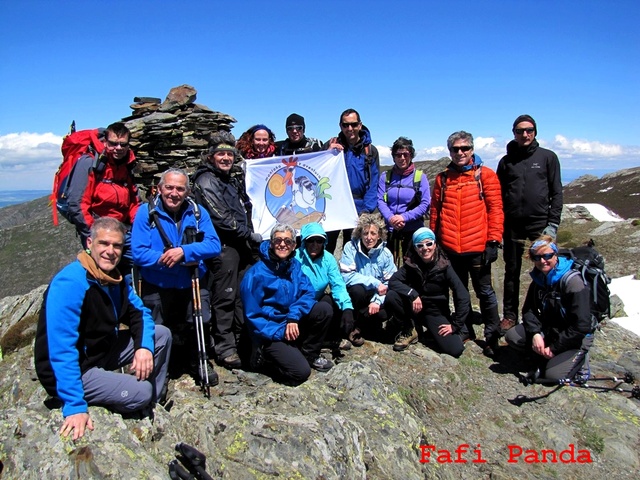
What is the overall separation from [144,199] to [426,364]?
7651 millimetres

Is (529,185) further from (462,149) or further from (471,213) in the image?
(462,149)

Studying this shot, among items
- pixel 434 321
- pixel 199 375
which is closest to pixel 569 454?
pixel 434 321

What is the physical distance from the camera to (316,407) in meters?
5.54

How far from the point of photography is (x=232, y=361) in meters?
7.04

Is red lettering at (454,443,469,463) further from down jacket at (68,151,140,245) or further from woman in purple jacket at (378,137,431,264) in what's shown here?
down jacket at (68,151,140,245)

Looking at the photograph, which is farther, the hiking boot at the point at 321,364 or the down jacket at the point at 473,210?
the down jacket at the point at 473,210

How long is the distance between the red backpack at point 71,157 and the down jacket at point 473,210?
6.11m

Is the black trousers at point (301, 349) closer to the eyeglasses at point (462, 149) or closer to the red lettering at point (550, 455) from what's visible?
the red lettering at point (550, 455)

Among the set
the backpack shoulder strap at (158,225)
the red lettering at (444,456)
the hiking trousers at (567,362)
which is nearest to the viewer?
the red lettering at (444,456)

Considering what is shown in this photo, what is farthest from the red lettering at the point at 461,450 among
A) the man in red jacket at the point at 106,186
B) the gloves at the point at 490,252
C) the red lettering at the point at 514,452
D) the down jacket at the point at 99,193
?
the down jacket at the point at 99,193

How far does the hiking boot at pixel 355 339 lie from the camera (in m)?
8.27

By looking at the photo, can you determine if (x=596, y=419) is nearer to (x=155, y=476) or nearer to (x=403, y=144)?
(x=403, y=144)

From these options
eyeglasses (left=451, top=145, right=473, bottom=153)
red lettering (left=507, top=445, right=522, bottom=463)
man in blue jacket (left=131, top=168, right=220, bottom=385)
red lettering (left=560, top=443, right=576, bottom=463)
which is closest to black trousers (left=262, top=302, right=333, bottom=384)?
man in blue jacket (left=131, top=168, right=220, bottom=385)

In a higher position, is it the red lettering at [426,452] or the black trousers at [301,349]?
the black trousers at [301,349]
